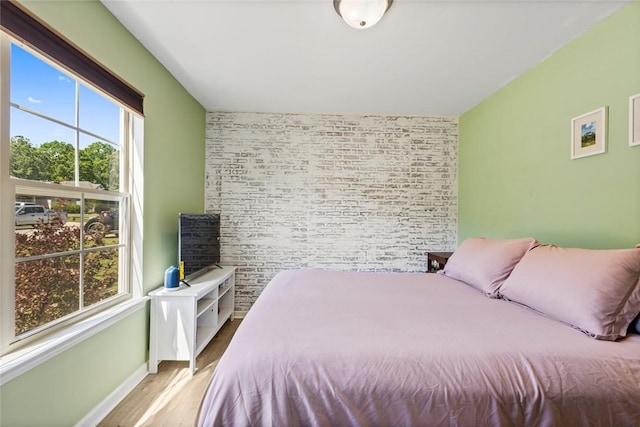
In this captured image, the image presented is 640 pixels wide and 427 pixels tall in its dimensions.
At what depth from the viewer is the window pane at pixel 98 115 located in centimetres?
160

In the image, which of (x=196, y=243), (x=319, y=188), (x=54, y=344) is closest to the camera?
(x=54, y=344)

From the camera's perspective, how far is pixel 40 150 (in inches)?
52.2

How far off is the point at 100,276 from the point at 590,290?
2.91m

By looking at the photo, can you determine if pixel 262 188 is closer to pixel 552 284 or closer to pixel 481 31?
pixel 481 31

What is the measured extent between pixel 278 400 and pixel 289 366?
4.4 inches

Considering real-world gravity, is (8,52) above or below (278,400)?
above

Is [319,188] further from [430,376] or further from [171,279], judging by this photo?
[430,376]

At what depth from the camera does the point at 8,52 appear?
1145 mm

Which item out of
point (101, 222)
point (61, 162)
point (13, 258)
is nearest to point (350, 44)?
point (61, 162)

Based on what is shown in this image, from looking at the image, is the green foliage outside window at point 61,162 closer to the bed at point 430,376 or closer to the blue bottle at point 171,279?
the blue bottle at point 171,279

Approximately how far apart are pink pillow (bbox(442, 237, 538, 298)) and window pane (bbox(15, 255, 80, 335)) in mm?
2684

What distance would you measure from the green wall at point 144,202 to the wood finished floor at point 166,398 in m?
0.16

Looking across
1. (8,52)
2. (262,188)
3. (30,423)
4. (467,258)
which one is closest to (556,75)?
(467,258)

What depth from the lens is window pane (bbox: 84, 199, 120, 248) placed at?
1628mm
